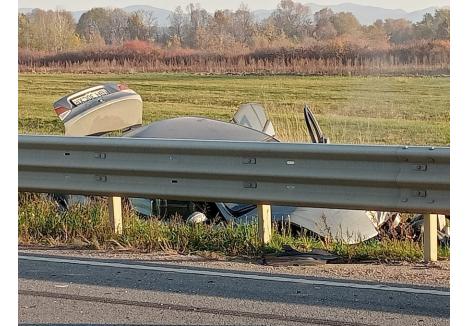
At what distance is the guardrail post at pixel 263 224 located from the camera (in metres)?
6.79

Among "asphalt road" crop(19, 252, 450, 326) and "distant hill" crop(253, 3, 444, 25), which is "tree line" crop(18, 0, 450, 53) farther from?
"asphalt road" crop(19, 252, 450, 326)

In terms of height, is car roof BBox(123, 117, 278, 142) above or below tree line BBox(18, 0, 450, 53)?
below

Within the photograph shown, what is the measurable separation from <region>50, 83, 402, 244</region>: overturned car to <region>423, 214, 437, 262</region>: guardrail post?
708mm

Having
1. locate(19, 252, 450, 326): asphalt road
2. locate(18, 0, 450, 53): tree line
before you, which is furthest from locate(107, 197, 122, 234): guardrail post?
locate(18, 0, 450, 53): tree line

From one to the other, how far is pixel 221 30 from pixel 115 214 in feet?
66.2

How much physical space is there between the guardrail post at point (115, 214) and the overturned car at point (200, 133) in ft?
0.87

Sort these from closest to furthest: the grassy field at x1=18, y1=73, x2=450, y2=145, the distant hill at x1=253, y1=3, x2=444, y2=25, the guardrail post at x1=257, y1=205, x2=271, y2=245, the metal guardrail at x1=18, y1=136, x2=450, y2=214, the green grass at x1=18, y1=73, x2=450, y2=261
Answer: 1. the metal guardrail at x1=18, y1=136, x2=450, y2=214
2. the guardrail post at x1=257, y1=205, x2=271, y2=245
3. the green grass at x1=18, y1=73, x2=450, y2=261
4. the grassy field at x1=18, y1=73, x2=450, y2=145
5. the distant hill at x1=253, y1=3, x2=444, y2=25

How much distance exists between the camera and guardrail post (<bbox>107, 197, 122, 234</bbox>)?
720cm

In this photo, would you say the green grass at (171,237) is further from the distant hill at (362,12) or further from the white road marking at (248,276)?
the distant hill at (362,12)

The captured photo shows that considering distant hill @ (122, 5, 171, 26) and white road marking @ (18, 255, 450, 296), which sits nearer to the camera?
white road marking @ (18, 255, 450, 296)

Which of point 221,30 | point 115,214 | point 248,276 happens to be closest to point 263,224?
point 248,276

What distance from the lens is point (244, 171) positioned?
263 inches

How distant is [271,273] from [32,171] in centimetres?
214

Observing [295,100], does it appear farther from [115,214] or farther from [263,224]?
[263,224]
